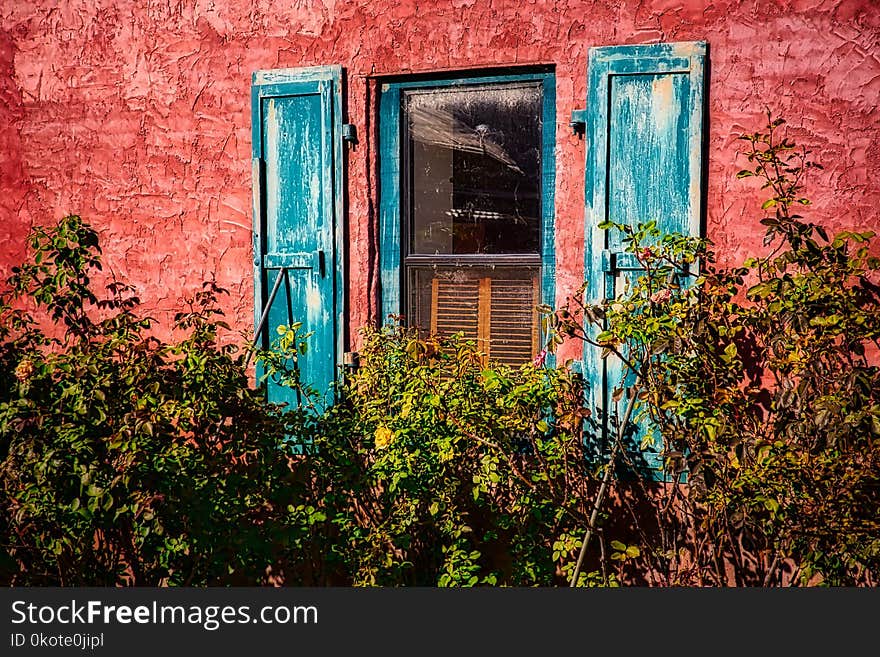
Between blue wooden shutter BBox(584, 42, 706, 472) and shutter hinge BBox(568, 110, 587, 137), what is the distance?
3 cm

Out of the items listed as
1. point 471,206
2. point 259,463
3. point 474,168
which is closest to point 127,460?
point 259,463

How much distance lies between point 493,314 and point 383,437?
1.08 m

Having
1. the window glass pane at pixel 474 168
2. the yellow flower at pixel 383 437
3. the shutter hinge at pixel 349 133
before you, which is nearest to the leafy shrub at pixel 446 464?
the yellow flower at pixel 383 437

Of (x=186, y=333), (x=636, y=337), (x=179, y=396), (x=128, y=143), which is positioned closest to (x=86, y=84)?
(x=128, y=143)

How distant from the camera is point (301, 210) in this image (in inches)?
180

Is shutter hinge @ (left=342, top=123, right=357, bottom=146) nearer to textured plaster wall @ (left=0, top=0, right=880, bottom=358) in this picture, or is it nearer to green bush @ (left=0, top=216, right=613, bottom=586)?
textured plaster wall @ (left=0, top=0, right=880, bottom=358)

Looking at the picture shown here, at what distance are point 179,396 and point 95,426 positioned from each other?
0.34 metres

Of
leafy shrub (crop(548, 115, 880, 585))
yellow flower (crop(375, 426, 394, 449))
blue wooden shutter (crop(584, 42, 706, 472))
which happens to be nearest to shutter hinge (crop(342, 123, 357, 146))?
blue wooden shutter (crop(584, 42, 706, 472))

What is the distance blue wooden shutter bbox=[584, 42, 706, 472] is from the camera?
160 inches

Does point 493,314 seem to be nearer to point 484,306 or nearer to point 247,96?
point 484,306

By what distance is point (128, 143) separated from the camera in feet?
15.9

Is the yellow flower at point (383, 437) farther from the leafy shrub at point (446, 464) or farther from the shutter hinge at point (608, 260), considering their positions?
the shutter hinge at point (608, 260)

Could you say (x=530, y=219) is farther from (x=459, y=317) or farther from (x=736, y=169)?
(x=736, y=169)

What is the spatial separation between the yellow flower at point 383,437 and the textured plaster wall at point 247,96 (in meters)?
0.99
